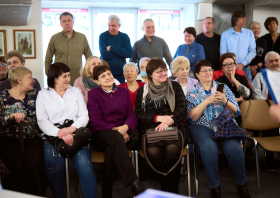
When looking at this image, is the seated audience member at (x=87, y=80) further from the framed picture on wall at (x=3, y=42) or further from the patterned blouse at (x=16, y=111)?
the framed picture on wall at (x=3, y=42)

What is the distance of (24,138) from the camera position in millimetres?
2529

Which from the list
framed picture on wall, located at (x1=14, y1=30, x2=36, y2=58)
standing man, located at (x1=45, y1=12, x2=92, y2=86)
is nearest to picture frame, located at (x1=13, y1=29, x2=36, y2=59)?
framed picture on wall, located at (x1=14, y1=30, x2=36, y2=58)

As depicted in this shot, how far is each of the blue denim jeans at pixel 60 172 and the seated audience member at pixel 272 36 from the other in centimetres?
415

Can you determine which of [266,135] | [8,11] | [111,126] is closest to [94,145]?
[111,126]

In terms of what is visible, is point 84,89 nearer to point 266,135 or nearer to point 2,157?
point 2,157

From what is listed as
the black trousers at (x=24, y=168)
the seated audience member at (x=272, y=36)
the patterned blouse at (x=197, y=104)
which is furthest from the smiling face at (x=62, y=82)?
the seated audience member at (x=272, y=36)

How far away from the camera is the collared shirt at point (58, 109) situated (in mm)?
2490

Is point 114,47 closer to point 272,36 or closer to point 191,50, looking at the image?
point 191,50

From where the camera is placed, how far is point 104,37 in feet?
14.3

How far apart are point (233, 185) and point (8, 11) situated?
4.09 meters

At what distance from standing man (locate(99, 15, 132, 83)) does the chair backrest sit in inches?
80.3

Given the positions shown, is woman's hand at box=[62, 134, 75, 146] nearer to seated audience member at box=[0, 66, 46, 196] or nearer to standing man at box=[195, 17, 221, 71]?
seated audience member at box=[0, 66, 46, 196]

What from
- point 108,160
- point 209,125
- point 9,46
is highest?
point 9,46

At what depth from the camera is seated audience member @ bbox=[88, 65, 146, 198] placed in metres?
2.34
